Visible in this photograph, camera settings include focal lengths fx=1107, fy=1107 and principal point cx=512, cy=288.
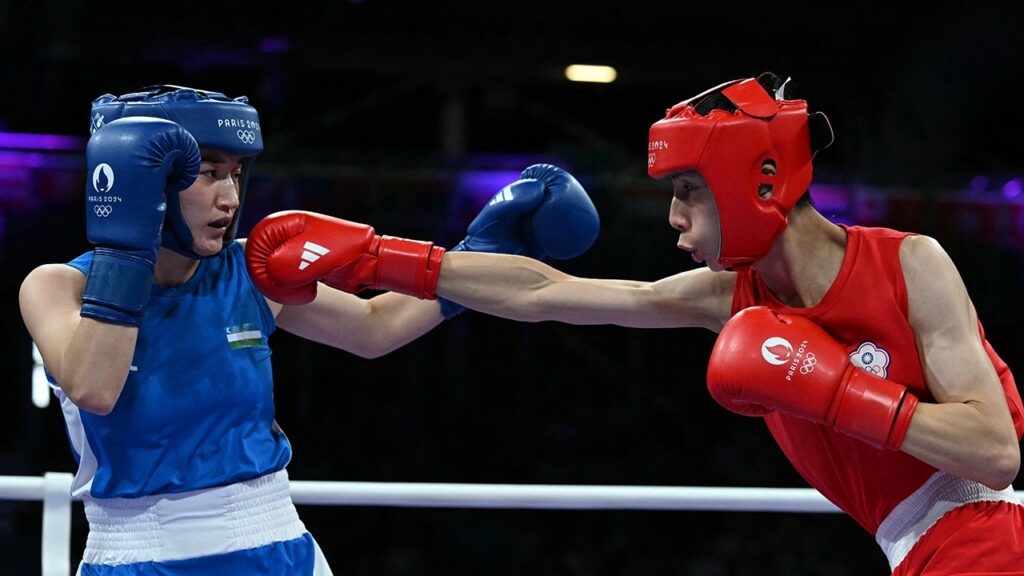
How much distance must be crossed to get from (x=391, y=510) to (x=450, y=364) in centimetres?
94

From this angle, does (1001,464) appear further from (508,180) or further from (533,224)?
(508,180)

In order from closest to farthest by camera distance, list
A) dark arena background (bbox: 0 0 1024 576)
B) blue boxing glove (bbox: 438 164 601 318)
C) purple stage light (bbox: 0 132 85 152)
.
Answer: blue boxing glove (bbox: 438 164 601 318) < purple stage light (bbox: 0 132 85 152) < dark arena background (bbox: 0 0 1024 576)

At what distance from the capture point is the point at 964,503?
1858 mm

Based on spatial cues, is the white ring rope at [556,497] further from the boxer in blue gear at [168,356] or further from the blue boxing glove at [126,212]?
the blue boxing glove at [126,212]

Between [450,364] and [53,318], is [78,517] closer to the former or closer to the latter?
[450,364]

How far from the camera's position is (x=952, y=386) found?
1.79 meters

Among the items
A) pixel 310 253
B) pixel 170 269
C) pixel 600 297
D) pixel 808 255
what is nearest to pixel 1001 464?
pixel 808 255

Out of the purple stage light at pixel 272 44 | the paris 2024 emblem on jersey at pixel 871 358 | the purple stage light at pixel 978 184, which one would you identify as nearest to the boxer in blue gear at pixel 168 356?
the paris 2024 emblem on jersey at pixel 871 358

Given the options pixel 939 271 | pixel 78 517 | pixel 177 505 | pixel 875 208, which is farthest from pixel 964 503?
pixel 78 517

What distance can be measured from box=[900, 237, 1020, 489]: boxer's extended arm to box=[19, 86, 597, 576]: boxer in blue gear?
108 centimetres

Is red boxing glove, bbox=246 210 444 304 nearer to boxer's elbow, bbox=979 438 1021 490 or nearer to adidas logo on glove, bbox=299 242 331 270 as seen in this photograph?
adidas logo on glove, bbox=299 242 331 270

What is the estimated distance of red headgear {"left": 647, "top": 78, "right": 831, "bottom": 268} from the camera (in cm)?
188

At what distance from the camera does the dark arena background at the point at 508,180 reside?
20.4 feet

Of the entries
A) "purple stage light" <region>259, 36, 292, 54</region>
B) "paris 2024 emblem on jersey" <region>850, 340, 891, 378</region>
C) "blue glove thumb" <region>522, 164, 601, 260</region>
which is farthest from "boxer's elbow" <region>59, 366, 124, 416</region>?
"purple stage light" <region>259, 36, 292, 54</region>
